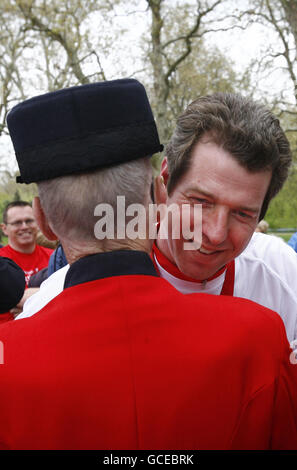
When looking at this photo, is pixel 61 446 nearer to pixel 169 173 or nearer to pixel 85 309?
pixel 85 309

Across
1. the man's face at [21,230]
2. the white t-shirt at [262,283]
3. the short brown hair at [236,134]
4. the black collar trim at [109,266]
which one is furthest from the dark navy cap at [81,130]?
the man's face at [21,230]

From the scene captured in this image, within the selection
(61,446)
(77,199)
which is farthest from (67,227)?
(61,446)

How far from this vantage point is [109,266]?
1079mm

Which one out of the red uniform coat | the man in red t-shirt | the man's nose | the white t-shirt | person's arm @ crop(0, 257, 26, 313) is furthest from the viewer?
the man in red t-shirt

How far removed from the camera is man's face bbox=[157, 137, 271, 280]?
1.71 m

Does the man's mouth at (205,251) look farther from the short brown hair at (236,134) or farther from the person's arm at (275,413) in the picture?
the person's arm at (275,413)

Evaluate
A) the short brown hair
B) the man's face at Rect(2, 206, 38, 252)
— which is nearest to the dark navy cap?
the short brown hair

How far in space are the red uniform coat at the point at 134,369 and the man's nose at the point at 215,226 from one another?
64 cm

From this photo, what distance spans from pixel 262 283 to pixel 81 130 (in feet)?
4.02

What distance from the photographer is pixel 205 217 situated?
174cm

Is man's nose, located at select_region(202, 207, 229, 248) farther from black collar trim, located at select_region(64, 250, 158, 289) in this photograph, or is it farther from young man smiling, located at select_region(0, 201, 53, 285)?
young man smiling, located at select_region(0, 201, 53, 285)

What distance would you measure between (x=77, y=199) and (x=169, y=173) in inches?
34.9

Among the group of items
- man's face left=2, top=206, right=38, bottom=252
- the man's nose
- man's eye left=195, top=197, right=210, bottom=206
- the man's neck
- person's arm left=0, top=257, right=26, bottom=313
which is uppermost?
man's eye left=195, top=197, right=210, bottom=206

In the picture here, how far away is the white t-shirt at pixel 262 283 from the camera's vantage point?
75.8 inches
